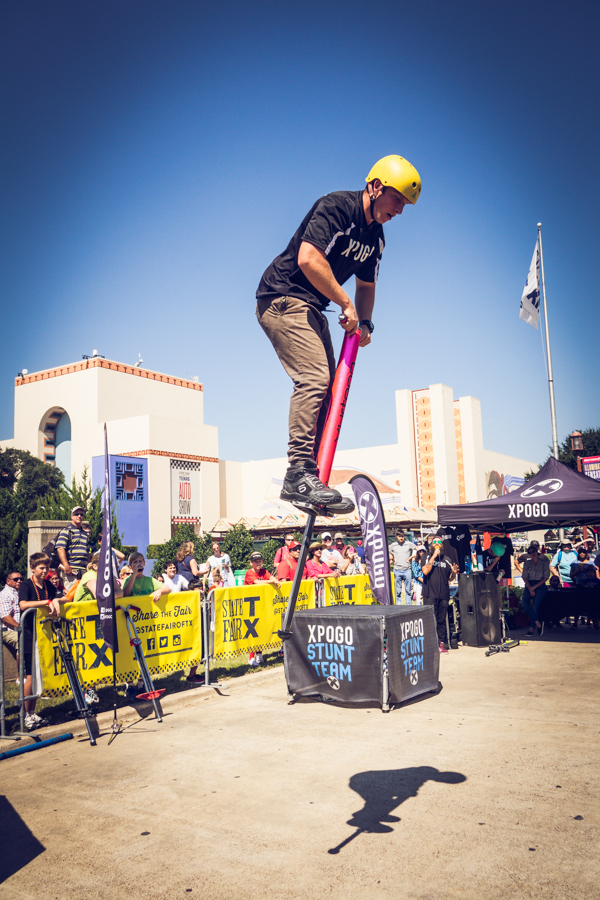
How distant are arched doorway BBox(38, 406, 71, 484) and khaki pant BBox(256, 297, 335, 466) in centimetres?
5594

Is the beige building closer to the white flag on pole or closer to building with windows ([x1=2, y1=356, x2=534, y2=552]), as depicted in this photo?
building with windows ([x1=2, y1=356, x2=534, y2=552])

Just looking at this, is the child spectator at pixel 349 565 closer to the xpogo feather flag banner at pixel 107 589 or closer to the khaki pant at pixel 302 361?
the xpogo feather flag banner at pixel 107 589

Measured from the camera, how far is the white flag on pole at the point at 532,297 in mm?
23609

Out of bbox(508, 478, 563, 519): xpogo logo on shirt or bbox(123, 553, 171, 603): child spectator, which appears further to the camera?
bbox(508, 478, 563, 519): xpogo logo on shirt

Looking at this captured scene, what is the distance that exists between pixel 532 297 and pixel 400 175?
2339cm

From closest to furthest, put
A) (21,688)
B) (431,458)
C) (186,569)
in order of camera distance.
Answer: (21,688) < (186,569) < (431,458)

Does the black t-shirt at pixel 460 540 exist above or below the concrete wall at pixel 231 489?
below

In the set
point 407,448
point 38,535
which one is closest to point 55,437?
point 407,448

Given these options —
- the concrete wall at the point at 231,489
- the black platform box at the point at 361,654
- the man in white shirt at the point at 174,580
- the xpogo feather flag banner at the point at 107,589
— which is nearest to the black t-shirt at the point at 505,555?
the man in white shirt at the point at 174,580

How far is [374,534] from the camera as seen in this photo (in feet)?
18.5

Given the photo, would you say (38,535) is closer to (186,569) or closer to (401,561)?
(186,569)

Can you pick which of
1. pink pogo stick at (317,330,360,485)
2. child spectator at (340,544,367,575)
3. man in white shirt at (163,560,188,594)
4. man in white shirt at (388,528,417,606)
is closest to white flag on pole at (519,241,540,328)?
man in white shirt at (388,528,417,606)

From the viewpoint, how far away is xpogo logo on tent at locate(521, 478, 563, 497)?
12.1 meters

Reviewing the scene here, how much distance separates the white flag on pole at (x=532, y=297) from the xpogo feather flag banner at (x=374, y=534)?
20.1 meters
